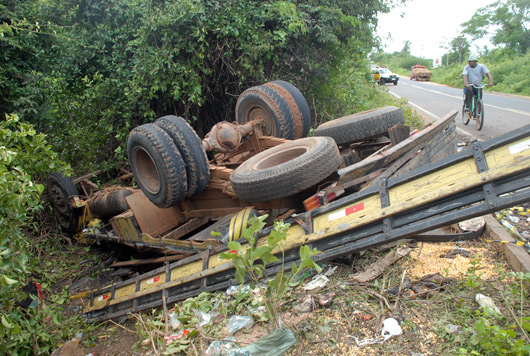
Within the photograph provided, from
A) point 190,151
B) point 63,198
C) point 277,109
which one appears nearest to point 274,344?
point 190,151

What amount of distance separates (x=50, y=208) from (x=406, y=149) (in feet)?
19.3

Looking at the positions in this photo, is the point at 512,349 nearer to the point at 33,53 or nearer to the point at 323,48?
the point at 323,48

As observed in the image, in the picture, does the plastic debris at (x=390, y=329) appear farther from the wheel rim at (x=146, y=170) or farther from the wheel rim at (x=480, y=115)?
the wheel rim at (x=480, y=115)

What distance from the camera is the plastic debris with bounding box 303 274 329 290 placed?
3.13 metres

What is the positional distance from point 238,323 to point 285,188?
133 centimetres

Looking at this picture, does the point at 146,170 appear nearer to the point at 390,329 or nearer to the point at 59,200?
the point at 59,200

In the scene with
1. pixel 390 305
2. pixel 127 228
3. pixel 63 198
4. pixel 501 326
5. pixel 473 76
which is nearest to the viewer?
pixel 501 326

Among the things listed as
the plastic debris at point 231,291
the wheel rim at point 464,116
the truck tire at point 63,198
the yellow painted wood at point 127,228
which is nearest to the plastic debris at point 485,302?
the plastic debris at point 231,291

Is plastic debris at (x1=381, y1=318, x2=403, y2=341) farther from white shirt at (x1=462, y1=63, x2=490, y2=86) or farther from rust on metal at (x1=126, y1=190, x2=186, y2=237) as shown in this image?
white shirt at (x1=462, y1=63, x2=490, y2=86)

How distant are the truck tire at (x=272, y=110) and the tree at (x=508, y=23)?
29804 millimetres

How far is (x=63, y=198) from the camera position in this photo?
637cm

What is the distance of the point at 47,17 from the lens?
25.0ft

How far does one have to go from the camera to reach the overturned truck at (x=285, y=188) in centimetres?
266

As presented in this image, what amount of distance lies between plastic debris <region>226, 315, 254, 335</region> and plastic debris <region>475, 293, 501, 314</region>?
1531 millimetres
